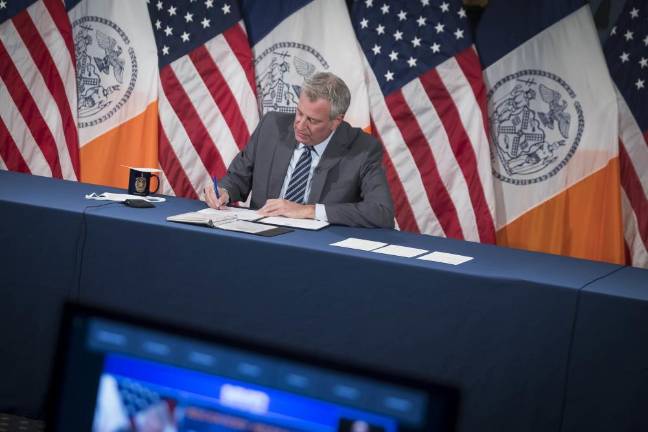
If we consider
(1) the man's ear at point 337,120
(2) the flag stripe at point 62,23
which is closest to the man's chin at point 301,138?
(1) the man's ear at point 337,120

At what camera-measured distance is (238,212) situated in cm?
328

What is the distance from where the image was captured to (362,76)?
420cm

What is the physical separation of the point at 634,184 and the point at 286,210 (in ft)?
5.73

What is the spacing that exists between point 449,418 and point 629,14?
353 cm

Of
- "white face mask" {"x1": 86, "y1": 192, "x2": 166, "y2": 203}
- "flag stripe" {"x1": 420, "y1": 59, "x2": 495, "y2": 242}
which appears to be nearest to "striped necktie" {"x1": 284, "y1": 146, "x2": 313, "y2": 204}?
"white face mask" {"x1": 86, "y1": 192, "x2": 166, "y2": 203}

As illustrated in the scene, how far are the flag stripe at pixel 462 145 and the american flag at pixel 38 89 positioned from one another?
1893mm

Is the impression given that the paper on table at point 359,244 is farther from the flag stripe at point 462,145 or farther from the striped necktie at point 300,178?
the flag stripe at point 462,145

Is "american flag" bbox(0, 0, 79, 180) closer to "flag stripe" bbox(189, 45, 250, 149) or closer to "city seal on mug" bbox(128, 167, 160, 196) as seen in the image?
"flag stripe" bbox(189, 45, 250, 149)

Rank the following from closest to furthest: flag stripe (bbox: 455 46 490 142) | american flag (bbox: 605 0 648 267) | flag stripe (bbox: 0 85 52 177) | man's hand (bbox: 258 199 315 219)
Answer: man's hand (bbox: 258 199 315 219)
american flag (bbox: 605 0 648 267)
flag stripe (bbox: 455 46 490 142)
flag stripe (bbox: 0 85 52 177)

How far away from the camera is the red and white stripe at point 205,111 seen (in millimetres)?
4348

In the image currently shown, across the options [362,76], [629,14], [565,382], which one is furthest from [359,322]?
[629,14]

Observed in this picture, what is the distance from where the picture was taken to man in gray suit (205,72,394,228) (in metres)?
3.32

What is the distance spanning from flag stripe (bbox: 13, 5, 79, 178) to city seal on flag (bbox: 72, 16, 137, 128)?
7cm

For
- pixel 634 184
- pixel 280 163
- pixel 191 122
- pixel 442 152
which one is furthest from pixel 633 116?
pixel 191 122
